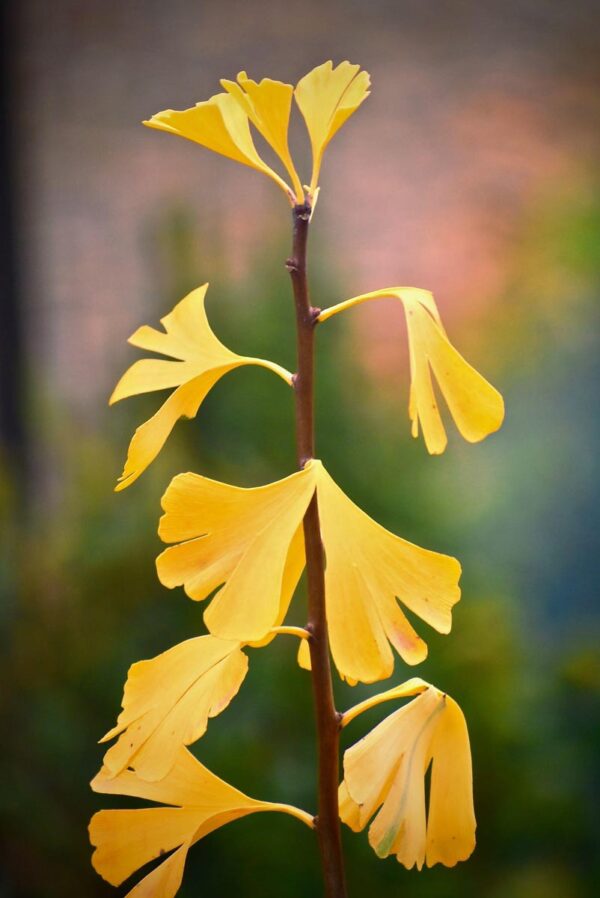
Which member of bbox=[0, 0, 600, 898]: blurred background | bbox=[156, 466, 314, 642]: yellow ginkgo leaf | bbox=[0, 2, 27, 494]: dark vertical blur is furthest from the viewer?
bbox=[0, 2, 27, 494]: dark vertical blur

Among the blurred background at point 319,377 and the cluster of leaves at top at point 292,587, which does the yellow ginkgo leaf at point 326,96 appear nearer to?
the cluster of leaves at top at point 292,587

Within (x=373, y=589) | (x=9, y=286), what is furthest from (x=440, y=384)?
(x=9, y=286)

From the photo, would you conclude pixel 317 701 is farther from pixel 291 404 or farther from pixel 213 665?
pixel 291 404

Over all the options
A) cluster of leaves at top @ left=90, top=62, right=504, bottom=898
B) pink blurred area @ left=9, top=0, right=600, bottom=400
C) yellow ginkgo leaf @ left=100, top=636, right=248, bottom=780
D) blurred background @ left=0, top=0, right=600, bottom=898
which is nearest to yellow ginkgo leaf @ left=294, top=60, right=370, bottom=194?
cluster of leaves at top @ left=90, top=62, right=504, bottom=898

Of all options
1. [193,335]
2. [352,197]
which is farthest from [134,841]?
[352,197]

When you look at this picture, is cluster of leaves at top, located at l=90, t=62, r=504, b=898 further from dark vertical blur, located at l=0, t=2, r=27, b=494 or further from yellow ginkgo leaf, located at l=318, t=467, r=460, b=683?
dark vertical blur, located at l=0, t=2, r=27, b=494

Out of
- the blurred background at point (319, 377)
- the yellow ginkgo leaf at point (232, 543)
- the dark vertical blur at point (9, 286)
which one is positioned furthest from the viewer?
the dark vertical blur at point (9, 286)

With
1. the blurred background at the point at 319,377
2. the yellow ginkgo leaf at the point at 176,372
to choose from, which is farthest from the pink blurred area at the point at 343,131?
the yellow ginkgo leaf at the point at 176,372
